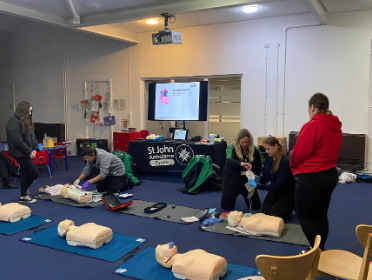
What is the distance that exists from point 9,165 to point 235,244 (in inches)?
175

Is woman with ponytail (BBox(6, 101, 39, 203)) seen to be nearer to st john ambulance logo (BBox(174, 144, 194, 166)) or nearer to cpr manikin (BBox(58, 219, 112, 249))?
cpr manikin (BBox(58, 219, 112, 249))

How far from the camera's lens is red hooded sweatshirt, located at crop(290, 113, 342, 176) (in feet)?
8.09

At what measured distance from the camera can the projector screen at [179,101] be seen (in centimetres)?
653

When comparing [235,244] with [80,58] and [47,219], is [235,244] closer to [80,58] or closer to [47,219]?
[47,219]

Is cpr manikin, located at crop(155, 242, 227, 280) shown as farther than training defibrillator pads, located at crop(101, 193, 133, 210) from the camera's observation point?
No

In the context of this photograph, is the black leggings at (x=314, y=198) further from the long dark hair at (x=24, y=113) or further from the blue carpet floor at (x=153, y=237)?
the long dark hair at (x=24, y=113)

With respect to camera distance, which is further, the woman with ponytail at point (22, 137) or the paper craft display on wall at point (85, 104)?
the paper craft display on wall at point (85, 104)

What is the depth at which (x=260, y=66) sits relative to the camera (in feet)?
22.3

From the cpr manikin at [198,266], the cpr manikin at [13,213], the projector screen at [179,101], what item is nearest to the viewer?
the cpr manikin at [198,266]

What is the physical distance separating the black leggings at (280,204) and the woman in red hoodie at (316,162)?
106 centimetres

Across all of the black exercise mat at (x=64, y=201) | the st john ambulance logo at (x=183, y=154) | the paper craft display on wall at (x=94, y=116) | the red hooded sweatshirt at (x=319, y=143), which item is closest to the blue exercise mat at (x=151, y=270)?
the red hooded sweatshirt at (x=319, y=143)

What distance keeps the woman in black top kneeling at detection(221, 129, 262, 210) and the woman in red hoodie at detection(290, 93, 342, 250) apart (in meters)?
1.30

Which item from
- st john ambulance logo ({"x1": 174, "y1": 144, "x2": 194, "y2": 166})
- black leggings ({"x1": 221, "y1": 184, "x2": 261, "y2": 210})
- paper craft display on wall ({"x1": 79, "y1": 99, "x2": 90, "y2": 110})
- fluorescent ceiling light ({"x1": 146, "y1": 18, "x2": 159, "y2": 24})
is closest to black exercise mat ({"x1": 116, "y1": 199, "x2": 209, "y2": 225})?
black leggings ({"x1": 221, "y1": 184, "x2": 261, "y2": 210})

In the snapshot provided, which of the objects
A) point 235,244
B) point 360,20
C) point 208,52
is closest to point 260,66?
point 208,52
